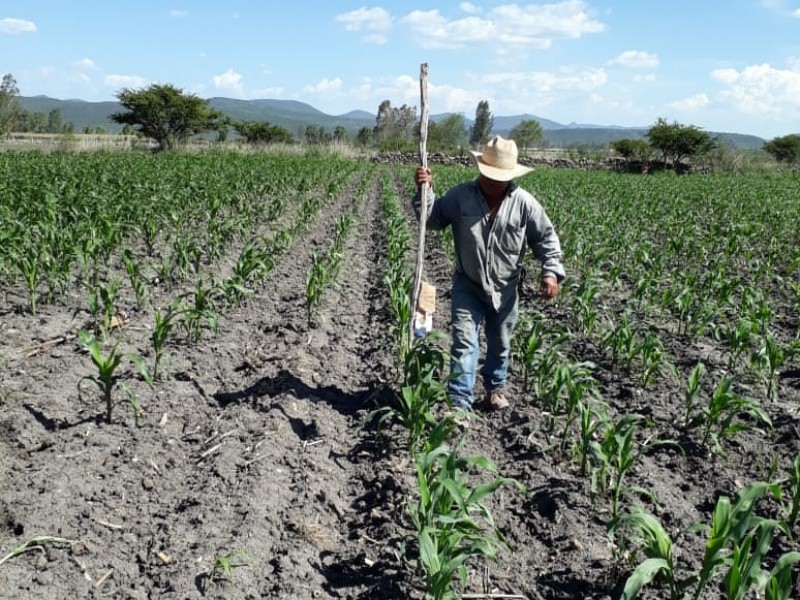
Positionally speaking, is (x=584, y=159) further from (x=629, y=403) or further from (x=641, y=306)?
(x=629, y=403)

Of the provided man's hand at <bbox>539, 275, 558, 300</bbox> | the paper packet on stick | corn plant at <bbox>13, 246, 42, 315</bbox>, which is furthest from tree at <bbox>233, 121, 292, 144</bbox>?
man's hand at <bbox>539, 275, 558, 300</bbox>

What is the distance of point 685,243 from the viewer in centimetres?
1180

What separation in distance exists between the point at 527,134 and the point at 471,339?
77950mm

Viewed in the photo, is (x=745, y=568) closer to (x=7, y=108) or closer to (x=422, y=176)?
(x=422, y=176)

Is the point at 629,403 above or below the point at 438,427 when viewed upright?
below

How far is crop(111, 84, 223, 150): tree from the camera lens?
43.2 m

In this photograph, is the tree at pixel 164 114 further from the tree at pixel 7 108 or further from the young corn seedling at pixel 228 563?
the young corn seedling at pixel 228 563

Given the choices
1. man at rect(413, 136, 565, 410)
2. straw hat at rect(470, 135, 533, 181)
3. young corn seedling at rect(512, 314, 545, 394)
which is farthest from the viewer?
young corn seedling at rect(512, 314, 545, 394)

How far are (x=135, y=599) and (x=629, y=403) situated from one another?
3.79 metres

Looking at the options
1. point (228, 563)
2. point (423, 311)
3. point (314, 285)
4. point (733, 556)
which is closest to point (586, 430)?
point (733, 556)

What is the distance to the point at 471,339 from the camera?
4699mm

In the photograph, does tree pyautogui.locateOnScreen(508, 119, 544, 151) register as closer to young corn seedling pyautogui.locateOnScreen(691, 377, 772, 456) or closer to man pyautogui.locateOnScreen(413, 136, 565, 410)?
man pyautogui.locateOnScreen(413, 136, 565, 410)

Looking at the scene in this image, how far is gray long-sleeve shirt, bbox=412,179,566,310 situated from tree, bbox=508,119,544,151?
73388 millimetres

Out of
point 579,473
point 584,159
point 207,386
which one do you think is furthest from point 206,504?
point 584,159
